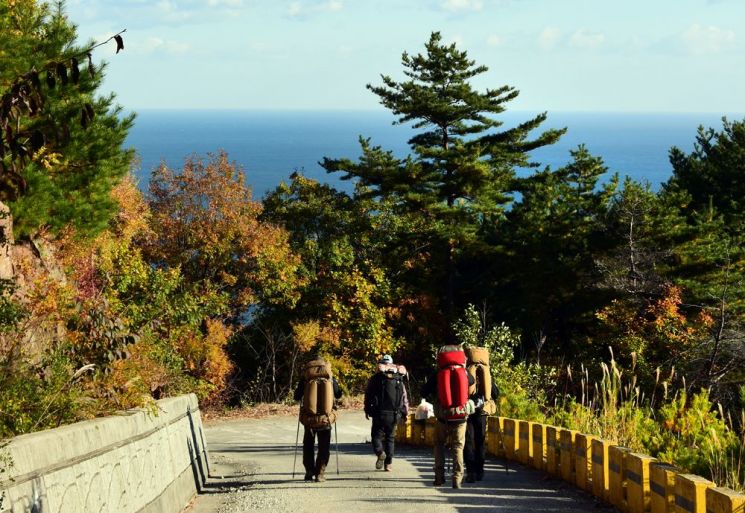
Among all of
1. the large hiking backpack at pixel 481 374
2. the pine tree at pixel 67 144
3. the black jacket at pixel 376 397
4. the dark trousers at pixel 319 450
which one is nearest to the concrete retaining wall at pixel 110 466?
the dark trousers at pixel 319 450

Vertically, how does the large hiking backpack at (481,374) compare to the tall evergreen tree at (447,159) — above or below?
below

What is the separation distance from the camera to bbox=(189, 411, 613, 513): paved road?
11.9 metres

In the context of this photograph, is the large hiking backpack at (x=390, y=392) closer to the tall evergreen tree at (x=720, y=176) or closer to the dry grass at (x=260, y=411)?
the dry grass at (x=260, y=411)

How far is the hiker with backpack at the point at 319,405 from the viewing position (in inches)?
565

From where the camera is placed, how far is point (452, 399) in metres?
13.1

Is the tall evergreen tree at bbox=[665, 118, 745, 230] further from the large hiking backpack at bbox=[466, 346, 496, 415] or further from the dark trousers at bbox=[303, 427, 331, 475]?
the dark trousers at bbox=[303, 427, 331, 475]

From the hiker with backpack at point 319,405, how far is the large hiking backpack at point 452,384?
183cm

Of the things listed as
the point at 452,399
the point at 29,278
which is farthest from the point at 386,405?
the point at 29,278

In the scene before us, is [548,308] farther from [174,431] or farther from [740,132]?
[174,431]

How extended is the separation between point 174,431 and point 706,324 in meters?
25.3

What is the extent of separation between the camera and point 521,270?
4306cm

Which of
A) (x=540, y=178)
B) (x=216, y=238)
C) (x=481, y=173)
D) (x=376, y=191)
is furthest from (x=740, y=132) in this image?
(x=216, y=238)

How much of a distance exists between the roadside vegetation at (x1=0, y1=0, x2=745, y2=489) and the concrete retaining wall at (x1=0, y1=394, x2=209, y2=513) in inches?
323

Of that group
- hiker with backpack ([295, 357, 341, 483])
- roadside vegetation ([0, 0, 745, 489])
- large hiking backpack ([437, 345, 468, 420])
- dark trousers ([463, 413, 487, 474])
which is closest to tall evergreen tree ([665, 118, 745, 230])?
roadside vegetation ([0, 0, 745, 489])
